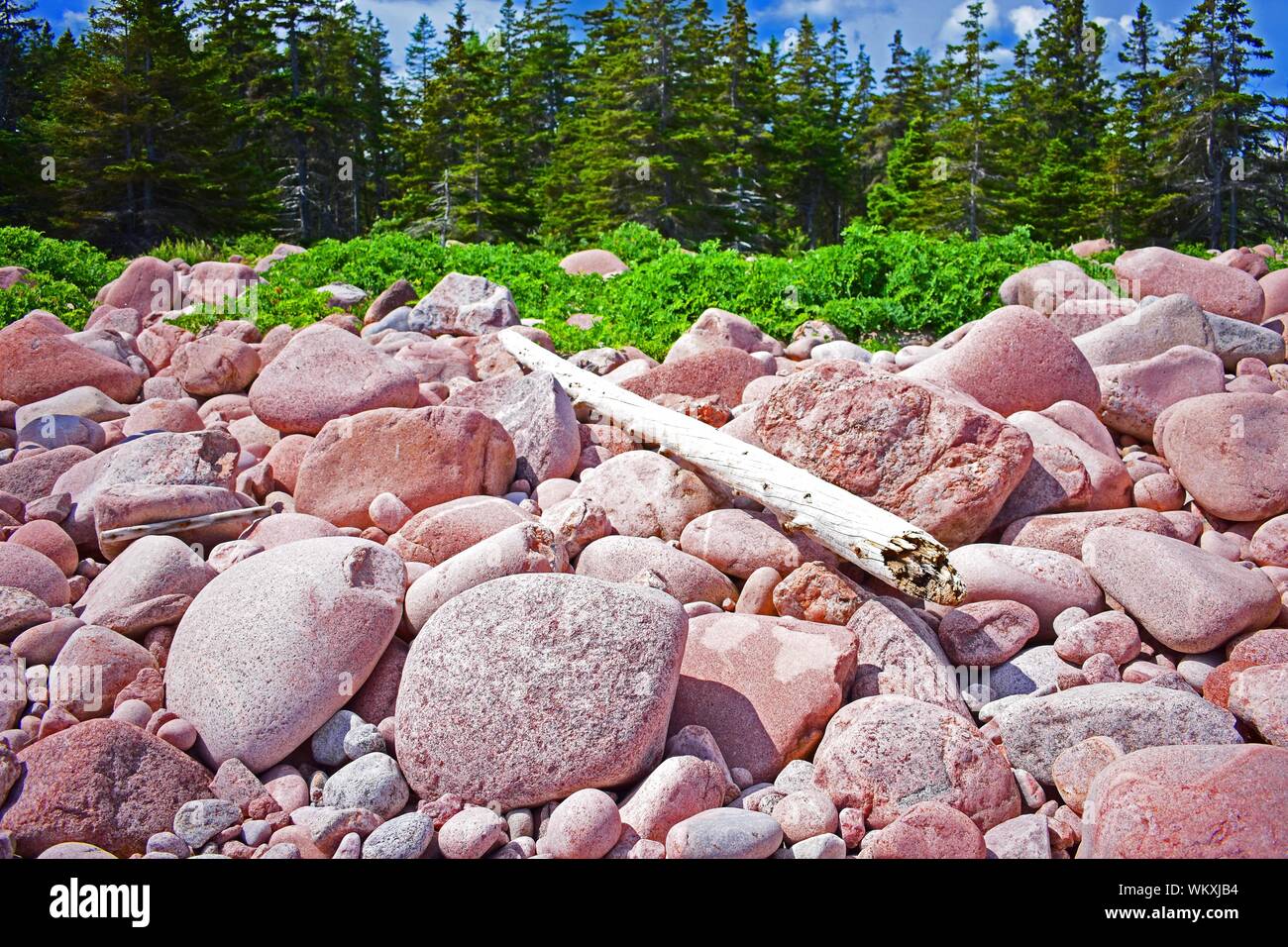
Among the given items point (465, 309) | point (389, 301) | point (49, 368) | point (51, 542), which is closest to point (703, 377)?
point (465, 309)

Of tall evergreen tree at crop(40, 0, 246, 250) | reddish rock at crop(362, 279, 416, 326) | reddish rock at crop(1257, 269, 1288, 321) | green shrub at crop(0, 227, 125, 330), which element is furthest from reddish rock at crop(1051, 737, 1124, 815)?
tall evergreen tree at crop(40, 0, 246, 250)

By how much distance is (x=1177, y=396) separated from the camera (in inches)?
284

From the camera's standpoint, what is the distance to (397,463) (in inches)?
247

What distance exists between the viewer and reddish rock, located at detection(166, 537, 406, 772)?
414 centimetres

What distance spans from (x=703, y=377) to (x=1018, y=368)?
2451 mm

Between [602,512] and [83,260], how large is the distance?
1378cm

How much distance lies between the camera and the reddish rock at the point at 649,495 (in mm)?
5934

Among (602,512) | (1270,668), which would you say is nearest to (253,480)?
(602,512)

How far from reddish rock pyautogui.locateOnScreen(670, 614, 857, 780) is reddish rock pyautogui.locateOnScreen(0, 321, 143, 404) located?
6.61m

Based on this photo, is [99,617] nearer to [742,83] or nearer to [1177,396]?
[1177,396]

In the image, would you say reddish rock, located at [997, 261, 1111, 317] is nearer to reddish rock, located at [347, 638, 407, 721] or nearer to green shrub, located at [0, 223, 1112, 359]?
green shrub, located at [0, 223, 1112, 359]

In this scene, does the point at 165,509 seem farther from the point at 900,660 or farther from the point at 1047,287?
the point at 1047,287

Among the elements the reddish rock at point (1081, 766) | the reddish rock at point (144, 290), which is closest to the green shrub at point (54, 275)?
the reddish rock at point (144, 290)

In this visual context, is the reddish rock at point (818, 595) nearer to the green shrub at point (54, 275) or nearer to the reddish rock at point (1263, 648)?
the reddish rock at point (1263, 648)
